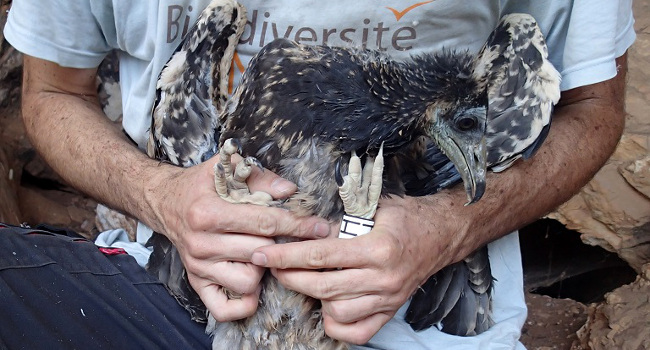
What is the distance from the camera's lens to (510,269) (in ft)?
8.83

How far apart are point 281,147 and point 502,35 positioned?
2.56ft

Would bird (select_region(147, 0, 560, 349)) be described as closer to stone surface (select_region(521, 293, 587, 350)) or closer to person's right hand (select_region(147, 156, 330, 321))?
person's right hand (select_region(147, 156, 330, 321))

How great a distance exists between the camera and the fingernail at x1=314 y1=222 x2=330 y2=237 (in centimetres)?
214

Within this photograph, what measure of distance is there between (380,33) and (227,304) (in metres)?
0.97

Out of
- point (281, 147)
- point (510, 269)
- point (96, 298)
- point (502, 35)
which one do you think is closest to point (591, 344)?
point (510, 269)

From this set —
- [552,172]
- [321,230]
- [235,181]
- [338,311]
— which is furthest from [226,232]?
[552,172]

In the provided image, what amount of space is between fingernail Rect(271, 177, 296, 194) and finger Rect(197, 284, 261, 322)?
295 millimetres

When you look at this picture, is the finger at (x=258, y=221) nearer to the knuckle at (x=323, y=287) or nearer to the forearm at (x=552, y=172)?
the knuckle at (x=323, y=287)

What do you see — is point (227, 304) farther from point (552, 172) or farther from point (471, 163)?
point (552, 172)

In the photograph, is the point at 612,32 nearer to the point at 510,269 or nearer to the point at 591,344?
the point at 510,269

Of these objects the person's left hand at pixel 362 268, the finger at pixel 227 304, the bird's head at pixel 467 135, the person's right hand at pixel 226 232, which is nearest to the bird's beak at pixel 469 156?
the bird's head at pixel 467 135

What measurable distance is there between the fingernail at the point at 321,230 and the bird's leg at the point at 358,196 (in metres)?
0.04

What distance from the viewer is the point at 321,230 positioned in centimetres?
214

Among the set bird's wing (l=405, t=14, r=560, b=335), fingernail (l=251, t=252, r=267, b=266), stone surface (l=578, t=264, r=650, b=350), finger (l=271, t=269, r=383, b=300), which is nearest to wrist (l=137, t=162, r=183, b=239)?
fingernail (l=251, t=252, r=267, b=266)
